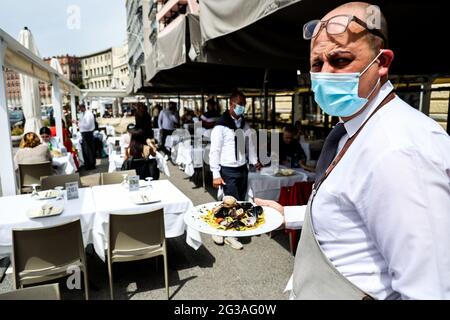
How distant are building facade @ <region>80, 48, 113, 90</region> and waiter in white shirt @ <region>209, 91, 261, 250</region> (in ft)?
211

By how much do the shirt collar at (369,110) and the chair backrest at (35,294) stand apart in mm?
1805

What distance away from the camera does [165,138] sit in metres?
12.0

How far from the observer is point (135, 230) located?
3291 millimetres

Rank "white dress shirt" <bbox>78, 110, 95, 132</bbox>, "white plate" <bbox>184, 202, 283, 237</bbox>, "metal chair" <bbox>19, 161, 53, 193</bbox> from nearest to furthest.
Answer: "white plate" <bbox>184, 202, 283, 237</bbox>, "metal chair" <bbox>19, 161, 53, 193</bbox>, "white dress shirt" <bbox>78, 110, 95, 132</bbox>

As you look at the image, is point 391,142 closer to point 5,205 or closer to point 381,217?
point 381,217

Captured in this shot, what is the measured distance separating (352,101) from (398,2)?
1906mm

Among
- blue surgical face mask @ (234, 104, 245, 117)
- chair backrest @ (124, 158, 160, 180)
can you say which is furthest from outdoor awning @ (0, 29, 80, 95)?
blue surgical face mask @ (234, 104, 245, 117)

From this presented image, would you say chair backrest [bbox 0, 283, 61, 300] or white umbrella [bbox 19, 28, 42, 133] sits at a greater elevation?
white umbrella [bbox 19, 28, 42, 133]

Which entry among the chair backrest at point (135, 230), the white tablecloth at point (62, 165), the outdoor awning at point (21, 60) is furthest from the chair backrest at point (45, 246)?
the white tablecloth at point (62, 165)

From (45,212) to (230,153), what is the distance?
7.43 ft

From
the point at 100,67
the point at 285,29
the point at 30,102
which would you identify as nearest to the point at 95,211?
the point at 285,29

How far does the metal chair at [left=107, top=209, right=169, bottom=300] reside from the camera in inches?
127

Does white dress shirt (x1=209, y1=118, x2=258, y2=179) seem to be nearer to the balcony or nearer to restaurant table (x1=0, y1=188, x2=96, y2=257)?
restaurant table (x1=0, y1=188, x2=96, y2=257)

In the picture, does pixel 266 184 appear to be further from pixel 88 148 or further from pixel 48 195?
pixel 88 148
